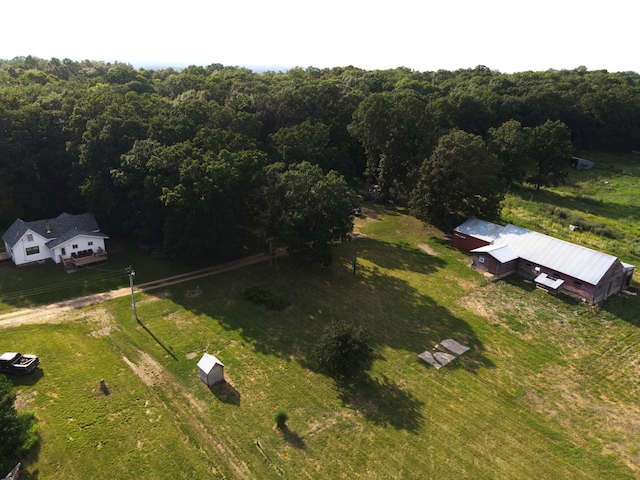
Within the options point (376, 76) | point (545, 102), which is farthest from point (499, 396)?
point (376, 76)

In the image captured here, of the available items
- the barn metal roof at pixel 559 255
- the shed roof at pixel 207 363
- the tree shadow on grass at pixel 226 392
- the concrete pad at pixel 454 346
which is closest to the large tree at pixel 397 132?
the barn metal roof at pixel 559 255

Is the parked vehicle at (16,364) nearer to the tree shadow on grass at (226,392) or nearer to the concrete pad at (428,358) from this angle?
the tree shadow on grass at (226,392)

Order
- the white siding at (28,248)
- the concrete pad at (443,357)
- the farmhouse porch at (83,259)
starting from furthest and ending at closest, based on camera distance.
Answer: the farmhouse porch at (83,259) < the white siding at (28,248) < the concrete pad at (443,357)

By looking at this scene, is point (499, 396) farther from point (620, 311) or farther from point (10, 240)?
point (10, 240)

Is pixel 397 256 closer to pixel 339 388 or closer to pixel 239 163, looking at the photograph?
pixel 239 163

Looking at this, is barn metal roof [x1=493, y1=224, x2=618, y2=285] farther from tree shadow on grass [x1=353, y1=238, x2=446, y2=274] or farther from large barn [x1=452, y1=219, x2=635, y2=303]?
tree shadow on grass [x1=353, y1=238, x2=446, y2=274]

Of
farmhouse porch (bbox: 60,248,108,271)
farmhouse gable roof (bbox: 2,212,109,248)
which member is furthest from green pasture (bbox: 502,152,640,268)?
farmhouse gable roof (bbox: 2,212,109,248)

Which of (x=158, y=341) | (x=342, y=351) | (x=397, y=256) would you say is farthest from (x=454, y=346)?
(x=158, y=341)
